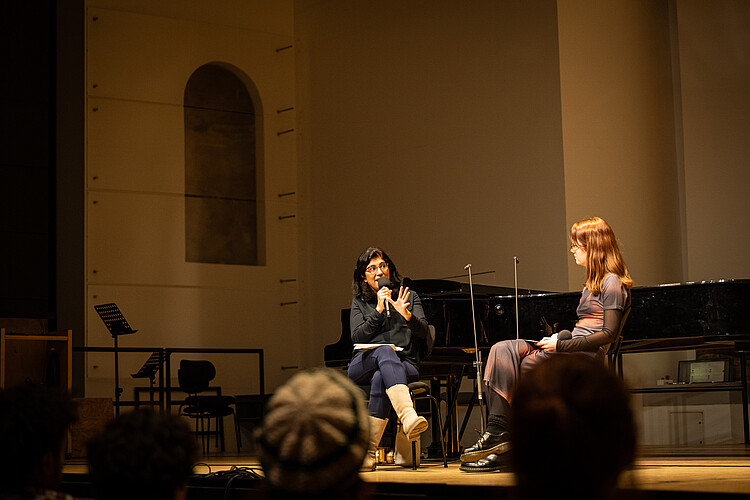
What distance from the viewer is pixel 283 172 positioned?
9.67 metres

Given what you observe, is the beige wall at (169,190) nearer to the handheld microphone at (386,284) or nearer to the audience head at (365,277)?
the audience head at (365,277)

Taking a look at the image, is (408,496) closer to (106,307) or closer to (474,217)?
(106,307)

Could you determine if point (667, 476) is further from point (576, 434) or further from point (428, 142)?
point (428, 142)

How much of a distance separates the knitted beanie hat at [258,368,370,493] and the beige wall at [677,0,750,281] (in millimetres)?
6996

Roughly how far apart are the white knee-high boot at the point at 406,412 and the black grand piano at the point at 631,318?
1001 mm

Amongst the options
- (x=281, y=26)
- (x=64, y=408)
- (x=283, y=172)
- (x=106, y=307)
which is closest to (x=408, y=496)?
(x=64, y=408)

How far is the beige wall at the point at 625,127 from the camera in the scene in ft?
25.6

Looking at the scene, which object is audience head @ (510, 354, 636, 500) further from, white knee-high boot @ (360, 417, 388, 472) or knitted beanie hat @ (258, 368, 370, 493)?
white knee-high boot @ (360, 417, 388, 472)

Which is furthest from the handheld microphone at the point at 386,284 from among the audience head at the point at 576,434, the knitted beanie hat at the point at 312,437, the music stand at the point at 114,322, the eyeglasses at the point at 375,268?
the audience head at the point at 576,434

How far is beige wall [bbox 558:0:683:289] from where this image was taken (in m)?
7.80

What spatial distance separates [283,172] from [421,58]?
6.01 feet

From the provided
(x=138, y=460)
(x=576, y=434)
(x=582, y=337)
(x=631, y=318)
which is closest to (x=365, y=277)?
(x=582, y=337)

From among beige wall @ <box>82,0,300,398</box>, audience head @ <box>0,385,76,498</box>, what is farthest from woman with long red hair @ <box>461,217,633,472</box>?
beige wall @ <box>82,0,300,398</box>

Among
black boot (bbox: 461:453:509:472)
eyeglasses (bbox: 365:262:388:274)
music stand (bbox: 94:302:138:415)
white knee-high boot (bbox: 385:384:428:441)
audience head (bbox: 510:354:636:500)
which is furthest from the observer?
music stand (bbox: 94:302:138:415)
